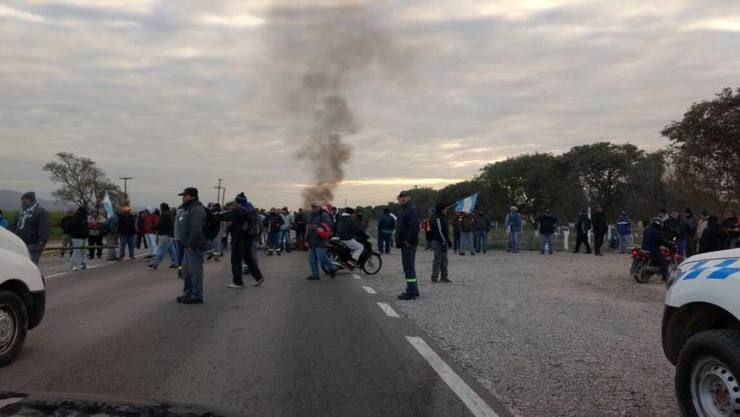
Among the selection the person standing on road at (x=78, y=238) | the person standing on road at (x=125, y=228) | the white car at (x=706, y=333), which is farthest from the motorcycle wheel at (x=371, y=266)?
the white car at (x=706, y=333)

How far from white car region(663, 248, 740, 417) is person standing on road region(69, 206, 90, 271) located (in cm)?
1511

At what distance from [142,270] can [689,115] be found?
20.2 metres

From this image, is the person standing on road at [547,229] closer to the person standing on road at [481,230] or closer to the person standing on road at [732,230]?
the person standing on road at [481,230]

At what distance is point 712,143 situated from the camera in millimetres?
22188

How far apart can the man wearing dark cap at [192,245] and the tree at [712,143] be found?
64.9 feet

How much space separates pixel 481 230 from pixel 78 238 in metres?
13.8

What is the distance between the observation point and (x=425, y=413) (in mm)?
4316

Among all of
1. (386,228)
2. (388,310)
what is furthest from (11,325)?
(386,228)

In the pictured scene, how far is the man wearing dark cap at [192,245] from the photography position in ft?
31.0

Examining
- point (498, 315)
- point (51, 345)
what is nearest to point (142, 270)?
point (51, 345)

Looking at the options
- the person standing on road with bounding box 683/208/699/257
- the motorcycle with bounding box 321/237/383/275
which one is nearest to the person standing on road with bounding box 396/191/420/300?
the motorcycle with bounding box 321/237/383/275

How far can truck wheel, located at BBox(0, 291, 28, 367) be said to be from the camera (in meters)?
5.54

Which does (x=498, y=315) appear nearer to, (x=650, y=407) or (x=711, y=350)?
(x=650, y=407)

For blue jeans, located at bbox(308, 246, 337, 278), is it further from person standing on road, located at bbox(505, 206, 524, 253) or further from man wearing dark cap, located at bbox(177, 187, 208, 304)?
person standing on road, located at bbox(505, 206, 524, 253)
